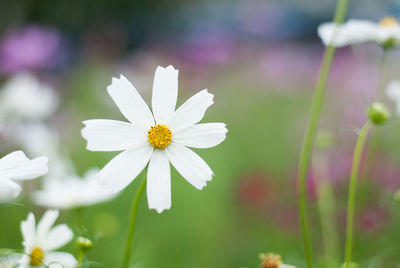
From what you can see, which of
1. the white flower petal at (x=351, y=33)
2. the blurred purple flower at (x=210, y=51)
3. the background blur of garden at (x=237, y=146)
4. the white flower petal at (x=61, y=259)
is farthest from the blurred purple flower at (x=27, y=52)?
the white flower petal at (x=61, y=259)

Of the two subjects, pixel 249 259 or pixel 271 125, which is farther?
pixel 271 125

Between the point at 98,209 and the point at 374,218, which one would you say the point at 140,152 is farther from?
the point at 98,209

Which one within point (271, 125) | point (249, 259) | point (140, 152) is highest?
point (271, 125)

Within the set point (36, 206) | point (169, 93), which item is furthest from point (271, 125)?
point (169, 93)

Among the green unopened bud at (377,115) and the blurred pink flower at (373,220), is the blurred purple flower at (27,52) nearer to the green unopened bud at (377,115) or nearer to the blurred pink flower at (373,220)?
the blurred pink flower at (373,220)

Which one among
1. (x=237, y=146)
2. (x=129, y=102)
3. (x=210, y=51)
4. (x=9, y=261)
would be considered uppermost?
(x=210, y=51)

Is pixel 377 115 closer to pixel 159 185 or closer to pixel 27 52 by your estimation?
pixel 159 185

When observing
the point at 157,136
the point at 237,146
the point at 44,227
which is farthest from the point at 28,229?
the point at 237,146
